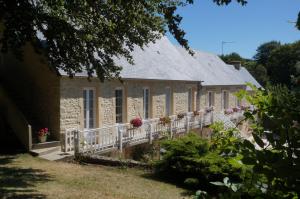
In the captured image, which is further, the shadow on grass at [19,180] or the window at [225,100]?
the window at [225,100]

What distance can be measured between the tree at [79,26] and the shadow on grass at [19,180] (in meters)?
3.23

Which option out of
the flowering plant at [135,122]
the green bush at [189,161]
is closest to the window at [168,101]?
the flowering plant at [135,122]

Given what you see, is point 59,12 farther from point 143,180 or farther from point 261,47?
point 261,47

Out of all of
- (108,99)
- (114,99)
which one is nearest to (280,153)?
(108,99)

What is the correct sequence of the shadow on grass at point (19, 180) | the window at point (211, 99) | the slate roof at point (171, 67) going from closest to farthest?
1. the shadow on grass at point (19, 180)
2. the slate roof at point (171, 67)
3. the window at point (211, 99)

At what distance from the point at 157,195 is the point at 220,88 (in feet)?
76.7

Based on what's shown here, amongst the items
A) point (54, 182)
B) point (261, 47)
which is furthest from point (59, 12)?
point (261, 47)

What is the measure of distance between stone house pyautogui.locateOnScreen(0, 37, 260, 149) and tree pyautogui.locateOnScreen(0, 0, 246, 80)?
2.10 meters

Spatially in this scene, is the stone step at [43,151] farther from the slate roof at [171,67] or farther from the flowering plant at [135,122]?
the flowering plant at [135,122]

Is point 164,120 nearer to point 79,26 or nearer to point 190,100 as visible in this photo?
point 190,100

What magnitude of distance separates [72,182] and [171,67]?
14.9m

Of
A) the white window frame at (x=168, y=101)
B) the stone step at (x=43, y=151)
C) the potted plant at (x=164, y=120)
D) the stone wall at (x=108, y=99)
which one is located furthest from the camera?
the white window frame at (x=168, y=101)

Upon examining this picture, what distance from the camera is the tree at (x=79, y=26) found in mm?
8484

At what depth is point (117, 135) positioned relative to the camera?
52.9 ft
